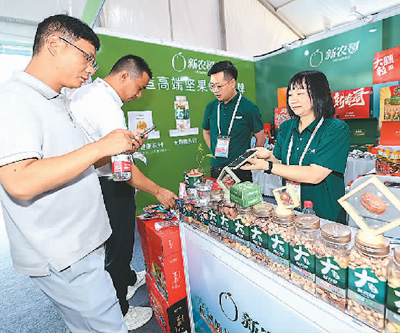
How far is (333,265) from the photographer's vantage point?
0.65 m

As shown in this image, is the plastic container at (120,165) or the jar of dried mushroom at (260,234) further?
the plastic container at (120,165)

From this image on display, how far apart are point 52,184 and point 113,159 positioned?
36cm

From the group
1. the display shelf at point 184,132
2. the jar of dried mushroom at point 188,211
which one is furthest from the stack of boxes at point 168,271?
the display shelf at point 184,132

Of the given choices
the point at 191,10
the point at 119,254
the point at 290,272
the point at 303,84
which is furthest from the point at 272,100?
the point at 290,272

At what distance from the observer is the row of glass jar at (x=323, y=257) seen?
577 mm

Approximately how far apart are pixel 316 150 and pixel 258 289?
0.85m

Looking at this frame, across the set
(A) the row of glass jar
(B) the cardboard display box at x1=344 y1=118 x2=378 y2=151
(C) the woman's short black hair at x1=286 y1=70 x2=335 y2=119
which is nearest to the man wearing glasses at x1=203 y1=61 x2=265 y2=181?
(C) the woman's short black hair at x1=286 y1=70 x2=335 y2=119

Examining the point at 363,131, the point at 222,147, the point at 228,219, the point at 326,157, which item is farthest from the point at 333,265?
the point at 363,131

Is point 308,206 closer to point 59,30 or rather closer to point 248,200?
point 248,200

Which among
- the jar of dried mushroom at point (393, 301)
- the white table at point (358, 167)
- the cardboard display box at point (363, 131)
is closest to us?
the jar of dried mushroom at point (393, 301)

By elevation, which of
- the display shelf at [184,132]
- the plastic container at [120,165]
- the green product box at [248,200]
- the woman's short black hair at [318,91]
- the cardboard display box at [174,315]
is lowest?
the cardboard display box at [174,315]

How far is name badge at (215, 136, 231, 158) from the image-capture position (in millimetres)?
2523

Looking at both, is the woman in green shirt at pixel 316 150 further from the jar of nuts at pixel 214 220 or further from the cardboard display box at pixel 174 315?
the cardboard display box at pixel 174 315

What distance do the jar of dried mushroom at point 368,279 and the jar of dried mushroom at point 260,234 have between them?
286 mm
